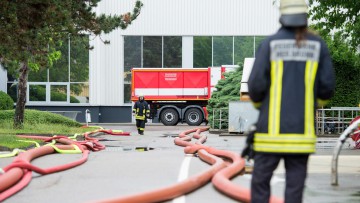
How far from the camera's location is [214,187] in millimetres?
10055

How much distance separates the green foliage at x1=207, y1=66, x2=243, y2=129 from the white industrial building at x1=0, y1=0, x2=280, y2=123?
12.1 meters

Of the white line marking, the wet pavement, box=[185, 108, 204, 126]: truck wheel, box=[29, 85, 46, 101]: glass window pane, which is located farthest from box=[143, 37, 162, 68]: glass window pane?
the white line marking

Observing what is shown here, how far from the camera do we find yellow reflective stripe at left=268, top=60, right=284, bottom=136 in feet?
17.4

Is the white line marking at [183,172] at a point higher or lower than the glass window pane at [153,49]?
lower

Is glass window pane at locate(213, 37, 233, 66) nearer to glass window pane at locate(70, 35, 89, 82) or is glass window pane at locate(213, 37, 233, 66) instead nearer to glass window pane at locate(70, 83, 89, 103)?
glass window pane at locate(70, 35, 89, 82)

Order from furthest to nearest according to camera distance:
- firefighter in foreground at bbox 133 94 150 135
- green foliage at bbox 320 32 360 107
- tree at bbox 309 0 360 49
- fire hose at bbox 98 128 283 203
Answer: firefighter in foreground at bbox 133 94 150 135 < green foliage at bbox 320 32 360 107 < tree at bbox 309 0 360 49 < fire hose at bbox 98 128 283 203

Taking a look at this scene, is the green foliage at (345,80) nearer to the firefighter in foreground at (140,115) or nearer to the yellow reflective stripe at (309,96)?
the firefighter in foreground at (140,115)

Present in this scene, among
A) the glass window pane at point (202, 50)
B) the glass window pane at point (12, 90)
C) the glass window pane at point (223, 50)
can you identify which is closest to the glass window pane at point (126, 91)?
the glass window pane at point (202, 50)

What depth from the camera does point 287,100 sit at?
5305 mm

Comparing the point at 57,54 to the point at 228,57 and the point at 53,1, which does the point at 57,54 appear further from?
the point at 228,57

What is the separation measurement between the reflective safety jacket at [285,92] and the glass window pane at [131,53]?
44598 mm

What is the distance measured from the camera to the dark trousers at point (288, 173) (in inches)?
210

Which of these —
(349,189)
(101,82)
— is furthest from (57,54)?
(349,189)

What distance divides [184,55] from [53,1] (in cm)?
3000
